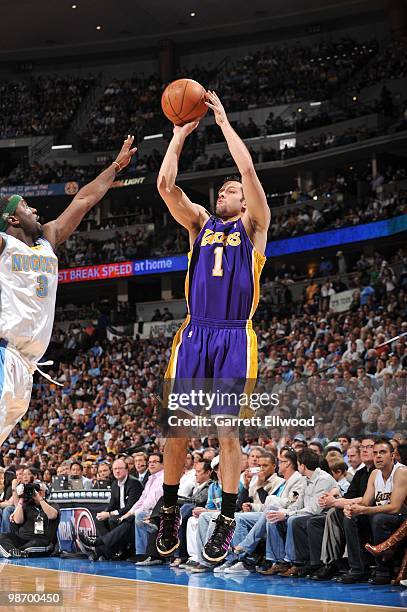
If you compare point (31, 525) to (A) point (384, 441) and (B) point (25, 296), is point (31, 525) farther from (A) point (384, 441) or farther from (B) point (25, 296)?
(B) point (25, 296)

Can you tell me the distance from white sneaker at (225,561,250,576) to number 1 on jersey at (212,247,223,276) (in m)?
6.27

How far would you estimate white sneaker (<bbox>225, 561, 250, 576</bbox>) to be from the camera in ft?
36.4

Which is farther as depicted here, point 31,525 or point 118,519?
point 31,525

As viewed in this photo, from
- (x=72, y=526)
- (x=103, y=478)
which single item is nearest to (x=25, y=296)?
(x=103, y=478)

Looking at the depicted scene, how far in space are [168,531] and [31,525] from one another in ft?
29.7

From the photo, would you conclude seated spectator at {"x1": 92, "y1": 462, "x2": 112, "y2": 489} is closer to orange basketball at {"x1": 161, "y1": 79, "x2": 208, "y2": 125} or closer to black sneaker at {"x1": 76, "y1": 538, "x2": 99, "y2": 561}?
black sneaker at {"x1": 76, "y1": 538, "x2": 99, "y2": 561}

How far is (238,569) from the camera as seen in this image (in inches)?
440

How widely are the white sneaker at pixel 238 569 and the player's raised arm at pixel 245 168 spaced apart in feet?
21.1

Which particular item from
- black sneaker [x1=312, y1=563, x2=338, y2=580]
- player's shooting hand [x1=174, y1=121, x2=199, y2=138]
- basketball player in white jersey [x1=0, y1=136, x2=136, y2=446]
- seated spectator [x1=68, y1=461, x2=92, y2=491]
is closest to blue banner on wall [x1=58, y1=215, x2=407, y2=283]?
seated spectator [x1=68, y1=461, x2=92, y2=491]

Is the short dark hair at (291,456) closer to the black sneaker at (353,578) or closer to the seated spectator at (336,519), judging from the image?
the seated spectator at (336,519)

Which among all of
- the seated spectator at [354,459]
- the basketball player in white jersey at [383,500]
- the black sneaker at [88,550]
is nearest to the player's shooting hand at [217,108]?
the basketball player in white jersey at [383,500]

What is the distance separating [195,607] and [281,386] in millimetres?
6804

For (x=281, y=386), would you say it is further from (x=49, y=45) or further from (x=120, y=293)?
(x=49, y=45)

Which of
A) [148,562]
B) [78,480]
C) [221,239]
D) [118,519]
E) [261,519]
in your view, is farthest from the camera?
[78,480]
